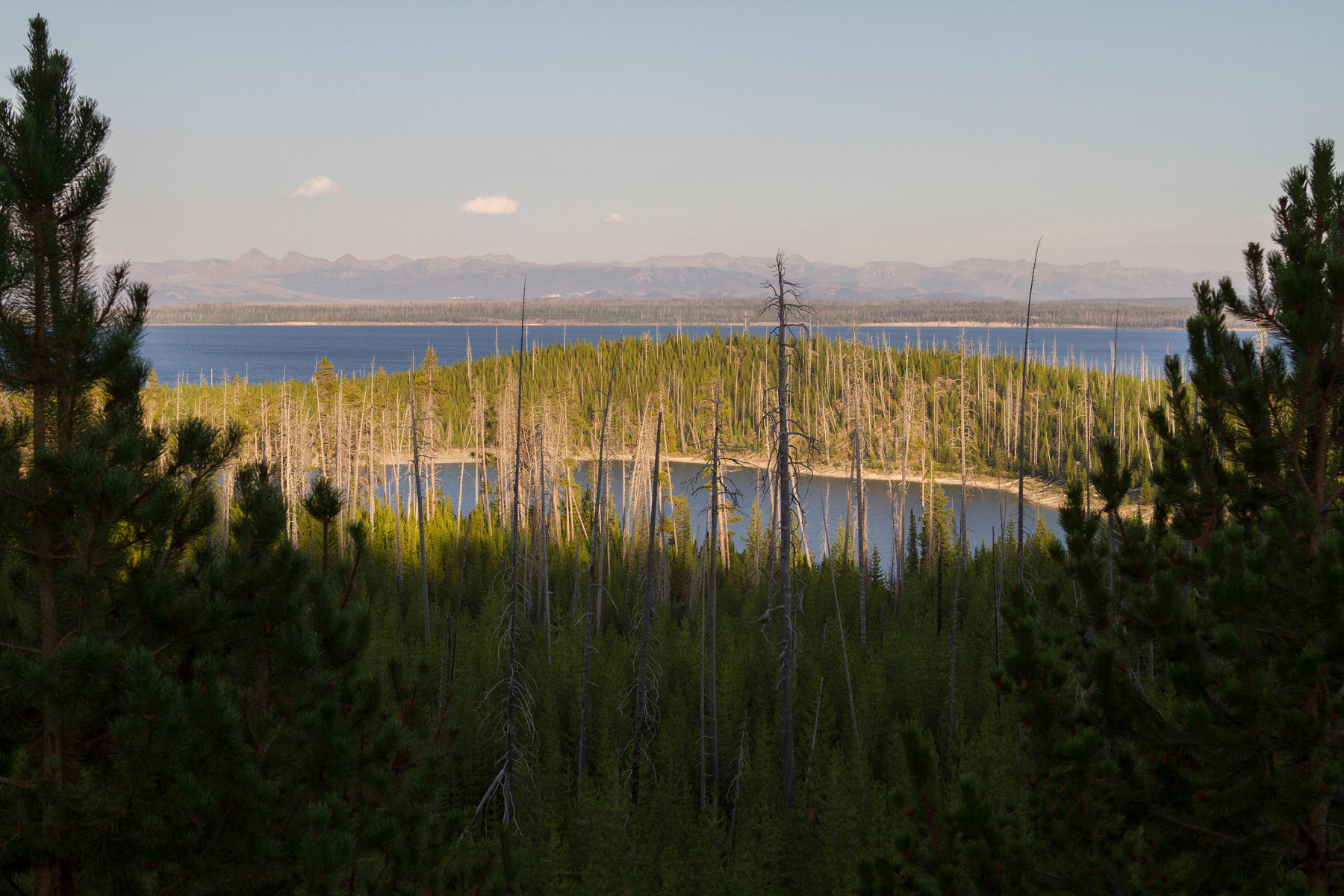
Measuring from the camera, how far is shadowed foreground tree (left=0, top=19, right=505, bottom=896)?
4.57m

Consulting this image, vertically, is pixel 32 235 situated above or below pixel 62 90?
below

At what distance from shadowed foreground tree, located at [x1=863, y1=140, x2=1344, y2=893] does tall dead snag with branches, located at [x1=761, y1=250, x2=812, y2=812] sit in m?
6.12

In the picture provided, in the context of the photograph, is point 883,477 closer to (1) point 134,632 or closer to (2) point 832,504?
(2) point 832,504

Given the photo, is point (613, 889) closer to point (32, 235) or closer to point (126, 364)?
point (126, 364)

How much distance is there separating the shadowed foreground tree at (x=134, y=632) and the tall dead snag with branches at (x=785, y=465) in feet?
24.2

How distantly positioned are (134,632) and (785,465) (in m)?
8.82

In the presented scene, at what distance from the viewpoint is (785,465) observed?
12.5 meters

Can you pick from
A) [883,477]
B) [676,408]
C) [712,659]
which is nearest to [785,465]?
[712,659]

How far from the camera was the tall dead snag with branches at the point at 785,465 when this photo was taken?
12117 mm

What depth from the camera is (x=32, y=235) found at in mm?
5148

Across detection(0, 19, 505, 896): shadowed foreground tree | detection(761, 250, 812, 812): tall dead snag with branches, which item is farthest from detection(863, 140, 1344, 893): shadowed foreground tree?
detection(761, 250, 812, 812): tall dead snag with branches

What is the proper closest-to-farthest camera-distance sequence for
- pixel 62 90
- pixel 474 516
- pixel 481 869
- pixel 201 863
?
pixel 201 863 < pixel 62 90 < pixel 481 869 < pixel 474 516

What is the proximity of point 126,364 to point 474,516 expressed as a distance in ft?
106

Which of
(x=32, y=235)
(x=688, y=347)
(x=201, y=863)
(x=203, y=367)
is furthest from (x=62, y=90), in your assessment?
(x=203, y=367)
